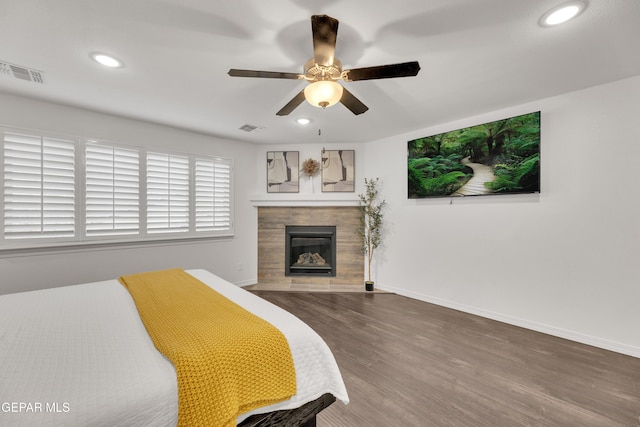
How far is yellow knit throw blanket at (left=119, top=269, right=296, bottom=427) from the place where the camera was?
957 millimetres

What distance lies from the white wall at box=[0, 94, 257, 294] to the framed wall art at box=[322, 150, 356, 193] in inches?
48.9

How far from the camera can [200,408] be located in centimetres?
94

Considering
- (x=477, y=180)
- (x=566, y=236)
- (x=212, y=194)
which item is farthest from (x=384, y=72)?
(x=212, y=194)

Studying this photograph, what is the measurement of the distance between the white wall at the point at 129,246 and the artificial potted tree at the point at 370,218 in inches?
72.7

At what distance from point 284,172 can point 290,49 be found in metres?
2.64

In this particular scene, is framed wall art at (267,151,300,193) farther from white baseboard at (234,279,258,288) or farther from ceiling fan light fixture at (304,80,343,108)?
ceiling fan light fixture at (304,80,343,108)

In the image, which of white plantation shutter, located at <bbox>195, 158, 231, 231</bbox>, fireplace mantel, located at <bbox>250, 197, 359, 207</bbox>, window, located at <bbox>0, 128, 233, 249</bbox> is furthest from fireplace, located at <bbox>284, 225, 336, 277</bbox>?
window, located at <bbox>0, 128, 233, 249</bbox>

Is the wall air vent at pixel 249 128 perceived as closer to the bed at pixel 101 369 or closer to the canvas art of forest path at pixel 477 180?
the bed at pixel 101 369

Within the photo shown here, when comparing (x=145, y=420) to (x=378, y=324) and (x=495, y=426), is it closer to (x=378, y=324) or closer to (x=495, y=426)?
(x=495, y=426)

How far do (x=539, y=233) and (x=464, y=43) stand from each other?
7.03 ft

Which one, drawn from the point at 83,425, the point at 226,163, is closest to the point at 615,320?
the point at 83,425

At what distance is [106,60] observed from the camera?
1.99m

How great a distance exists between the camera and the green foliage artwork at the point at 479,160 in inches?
108

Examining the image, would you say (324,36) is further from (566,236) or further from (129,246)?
(129,246)
